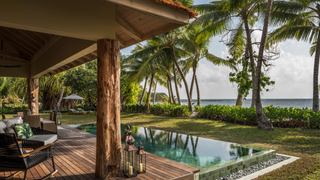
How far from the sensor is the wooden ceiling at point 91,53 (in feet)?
11.6

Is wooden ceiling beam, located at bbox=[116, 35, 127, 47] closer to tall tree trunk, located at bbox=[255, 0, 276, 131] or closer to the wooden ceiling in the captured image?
the wooden ceiling

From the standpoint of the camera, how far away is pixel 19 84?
20531mm

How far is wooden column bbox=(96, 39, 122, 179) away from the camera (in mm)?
2902

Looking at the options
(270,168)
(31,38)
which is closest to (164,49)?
(31,38)

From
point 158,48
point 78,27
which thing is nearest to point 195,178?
point 78,27

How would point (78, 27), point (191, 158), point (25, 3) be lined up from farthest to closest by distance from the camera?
point (191, 158), point (78, 27), point (25, 3)

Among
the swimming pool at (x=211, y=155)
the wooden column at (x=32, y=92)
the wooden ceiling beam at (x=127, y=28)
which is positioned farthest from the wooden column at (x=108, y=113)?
the wooden column at (x=32, y=92)

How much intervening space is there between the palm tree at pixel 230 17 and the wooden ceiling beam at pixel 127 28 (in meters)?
6.82

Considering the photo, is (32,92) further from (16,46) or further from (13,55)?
(16,46)

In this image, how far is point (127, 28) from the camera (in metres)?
3.80

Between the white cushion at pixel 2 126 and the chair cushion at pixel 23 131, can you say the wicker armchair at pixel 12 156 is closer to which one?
the chair cushion at pixel 23 131

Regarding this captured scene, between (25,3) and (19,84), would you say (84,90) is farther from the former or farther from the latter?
(25,3)

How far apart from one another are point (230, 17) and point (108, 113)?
9.73 metres

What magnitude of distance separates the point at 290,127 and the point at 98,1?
9.10 m
